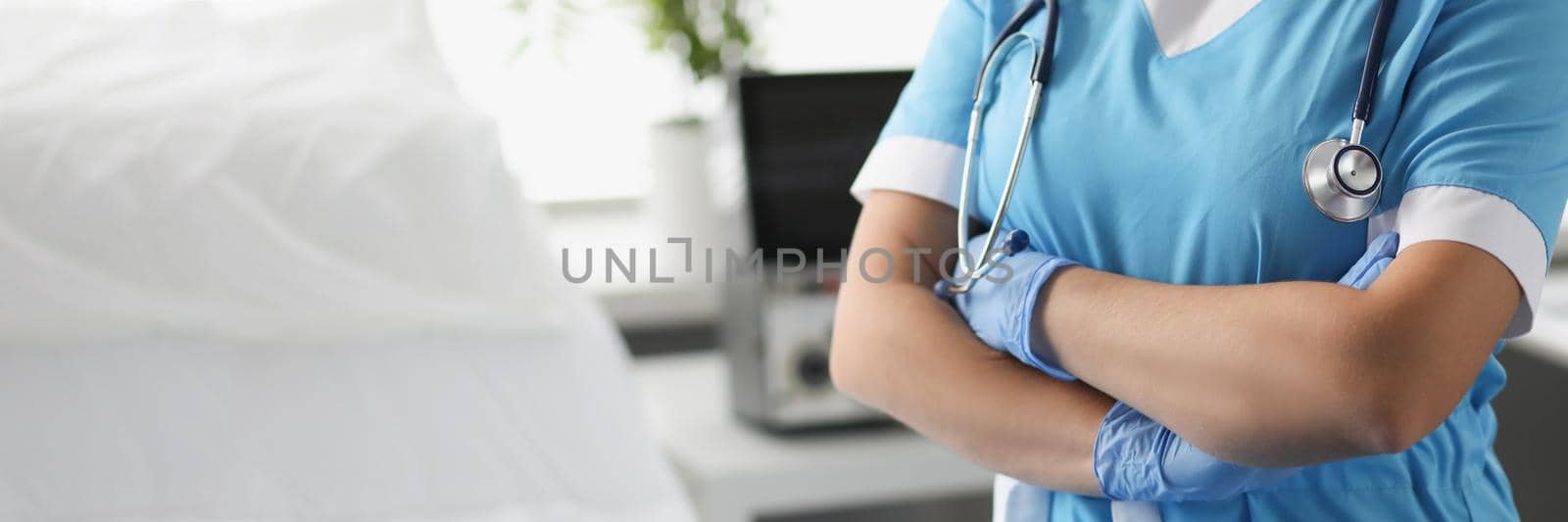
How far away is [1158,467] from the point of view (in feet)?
2.27

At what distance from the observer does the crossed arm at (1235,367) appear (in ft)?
2.00

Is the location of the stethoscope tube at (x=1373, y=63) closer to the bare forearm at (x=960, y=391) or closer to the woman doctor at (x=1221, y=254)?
the woman doctor at (x=1221, y=254)

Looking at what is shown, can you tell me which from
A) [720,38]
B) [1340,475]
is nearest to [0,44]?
[720,38]

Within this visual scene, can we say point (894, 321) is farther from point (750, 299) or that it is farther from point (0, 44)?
point (0, 44)

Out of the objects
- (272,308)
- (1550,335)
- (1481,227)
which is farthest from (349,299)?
(1550,335)

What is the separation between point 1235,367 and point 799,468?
2.73ft

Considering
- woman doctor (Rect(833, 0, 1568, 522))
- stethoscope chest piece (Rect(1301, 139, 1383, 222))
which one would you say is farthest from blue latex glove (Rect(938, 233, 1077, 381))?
stethoscope chest piece (Rect(1301, 139, 1383, 222))

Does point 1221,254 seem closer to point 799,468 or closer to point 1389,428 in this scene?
point 1389,428

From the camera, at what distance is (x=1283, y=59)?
688 mm

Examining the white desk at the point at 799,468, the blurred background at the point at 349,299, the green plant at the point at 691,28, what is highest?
the green plant at the point at 691,28

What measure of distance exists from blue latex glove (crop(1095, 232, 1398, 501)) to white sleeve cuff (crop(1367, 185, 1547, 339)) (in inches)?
1.1

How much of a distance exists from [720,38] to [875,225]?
3.65ft

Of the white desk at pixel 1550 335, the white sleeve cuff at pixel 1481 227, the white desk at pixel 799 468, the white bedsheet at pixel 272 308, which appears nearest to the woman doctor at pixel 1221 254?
the white sleeve cuff at pixel 1481 227

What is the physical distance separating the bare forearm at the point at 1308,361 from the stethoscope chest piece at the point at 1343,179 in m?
0.03
